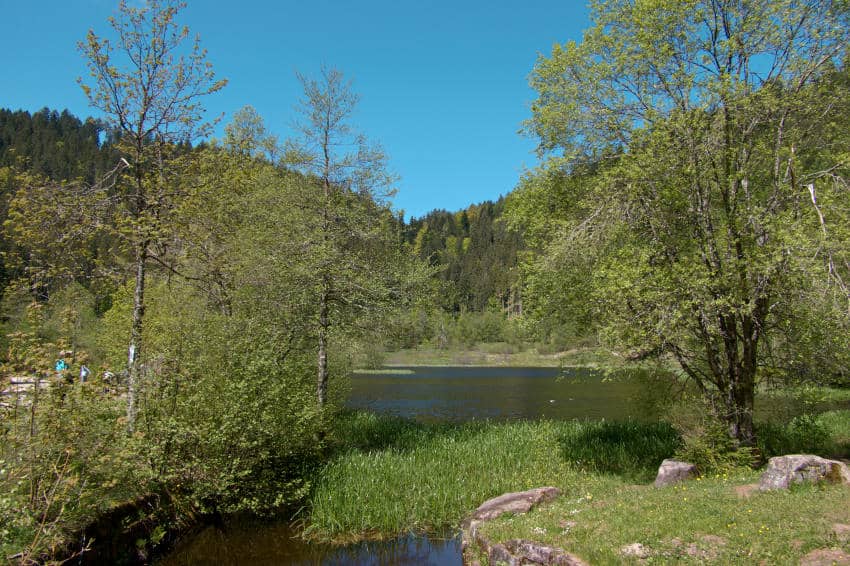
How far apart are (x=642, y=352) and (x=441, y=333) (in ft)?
303

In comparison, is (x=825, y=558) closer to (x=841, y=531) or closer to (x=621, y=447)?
→ (x=841, y=531)

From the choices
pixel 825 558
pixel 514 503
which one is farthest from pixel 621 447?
pixel 825 558

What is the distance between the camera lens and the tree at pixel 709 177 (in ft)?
35.2

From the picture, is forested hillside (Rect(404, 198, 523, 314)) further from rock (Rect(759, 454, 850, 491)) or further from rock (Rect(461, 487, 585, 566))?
rock (Rect(759, 454, 850, 491))

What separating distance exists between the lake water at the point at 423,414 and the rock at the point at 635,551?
383 cm

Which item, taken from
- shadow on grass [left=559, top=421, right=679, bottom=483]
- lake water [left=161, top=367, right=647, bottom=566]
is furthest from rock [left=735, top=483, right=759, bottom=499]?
lake water [left=161, top=367, right=647, bottom=566]

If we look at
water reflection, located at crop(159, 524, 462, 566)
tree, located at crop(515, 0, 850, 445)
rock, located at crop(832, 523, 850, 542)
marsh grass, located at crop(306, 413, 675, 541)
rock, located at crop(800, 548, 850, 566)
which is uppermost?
tree, located at crop(515, 0, 850, 445)

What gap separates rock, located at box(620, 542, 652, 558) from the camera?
23.2ft

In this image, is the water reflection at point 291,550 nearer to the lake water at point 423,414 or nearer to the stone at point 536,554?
the lake water at point 423,414

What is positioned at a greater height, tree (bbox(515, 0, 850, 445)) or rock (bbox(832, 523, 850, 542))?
tree (bbox(515, 0, 850, 445))

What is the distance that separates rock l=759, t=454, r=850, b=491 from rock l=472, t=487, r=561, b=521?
377 centimetres

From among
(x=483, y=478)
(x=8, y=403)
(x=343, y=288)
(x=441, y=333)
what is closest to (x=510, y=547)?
(x=483, y=478)

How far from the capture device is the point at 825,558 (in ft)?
19.8

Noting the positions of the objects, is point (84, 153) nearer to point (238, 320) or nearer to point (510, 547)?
point (238, 320)
